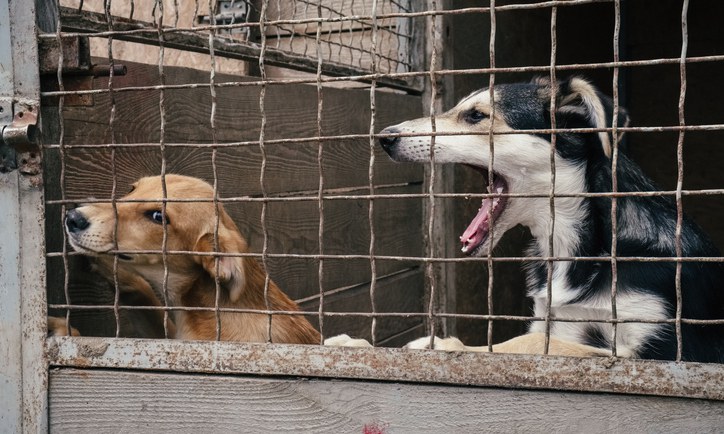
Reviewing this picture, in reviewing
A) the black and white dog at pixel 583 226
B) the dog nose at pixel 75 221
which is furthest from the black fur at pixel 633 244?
the dog nose at pixel 75 221

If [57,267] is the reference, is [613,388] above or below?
below

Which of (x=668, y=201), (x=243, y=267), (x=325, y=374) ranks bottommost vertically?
(x=325, y=374)

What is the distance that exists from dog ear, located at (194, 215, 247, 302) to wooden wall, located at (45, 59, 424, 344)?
1.20 feet

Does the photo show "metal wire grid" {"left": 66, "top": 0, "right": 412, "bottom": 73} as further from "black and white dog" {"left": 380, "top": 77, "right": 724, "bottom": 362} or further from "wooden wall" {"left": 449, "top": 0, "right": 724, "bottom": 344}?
"black and white dog" {"left": 380, "top": 77, "right": 724, "bottom": 362}

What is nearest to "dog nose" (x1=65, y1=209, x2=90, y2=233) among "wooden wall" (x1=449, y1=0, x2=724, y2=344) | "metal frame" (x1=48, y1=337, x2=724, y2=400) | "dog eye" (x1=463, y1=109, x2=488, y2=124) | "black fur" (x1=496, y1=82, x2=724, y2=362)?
"metal frame" (x1=48, y1=337, x2=724, y2=400)

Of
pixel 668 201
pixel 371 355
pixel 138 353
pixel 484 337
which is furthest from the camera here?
pixel 484 337

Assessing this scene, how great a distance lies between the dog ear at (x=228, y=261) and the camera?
3.11 meters

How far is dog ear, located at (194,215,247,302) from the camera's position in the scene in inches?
122

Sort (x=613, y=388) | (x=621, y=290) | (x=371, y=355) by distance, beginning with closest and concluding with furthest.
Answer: (x=613, y=388)
(x=371, y=355)
(x=621, y=290)

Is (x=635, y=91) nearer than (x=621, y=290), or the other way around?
(x=621, y=290)

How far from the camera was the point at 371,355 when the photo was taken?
7.54ft

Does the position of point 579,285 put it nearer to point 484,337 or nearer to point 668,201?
point 668,201

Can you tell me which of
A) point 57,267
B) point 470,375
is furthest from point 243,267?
point 470,375

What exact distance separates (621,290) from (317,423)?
131 centimetres
